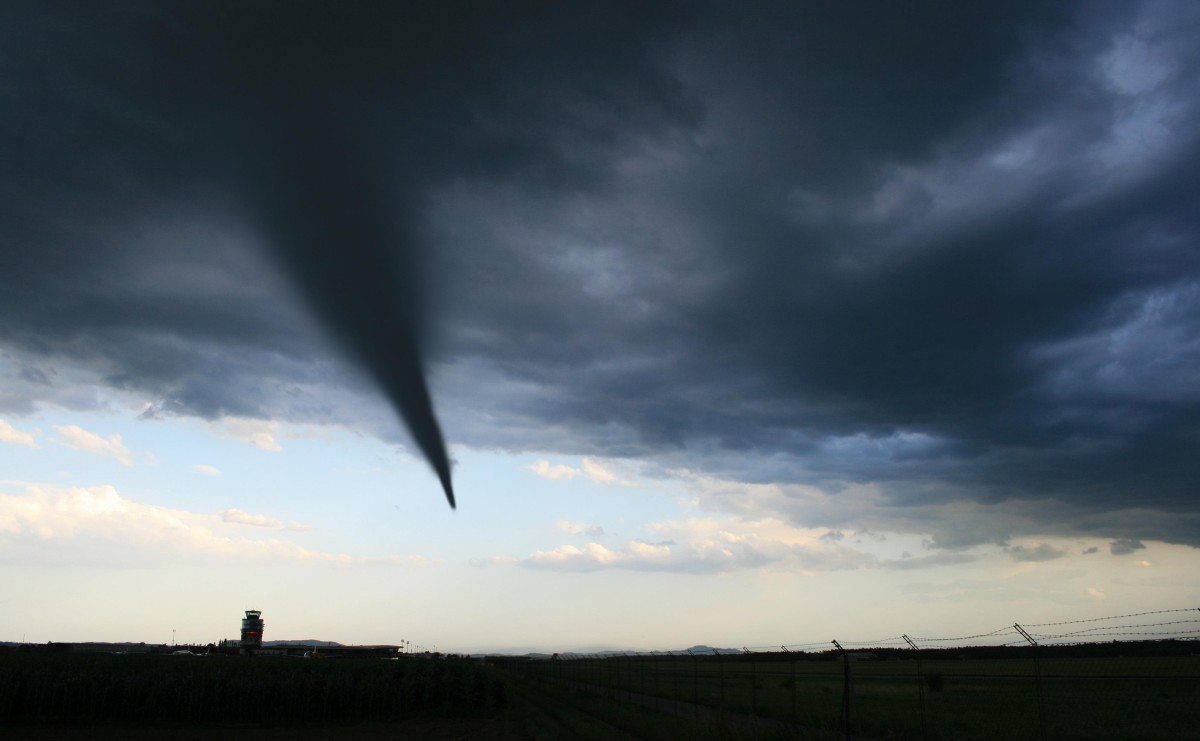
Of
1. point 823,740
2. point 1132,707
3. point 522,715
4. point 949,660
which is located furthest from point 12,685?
point 949,660

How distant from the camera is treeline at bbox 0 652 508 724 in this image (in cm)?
3916

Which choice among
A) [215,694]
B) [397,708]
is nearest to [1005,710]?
[397,708]

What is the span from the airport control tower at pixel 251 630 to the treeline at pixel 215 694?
4821 inches

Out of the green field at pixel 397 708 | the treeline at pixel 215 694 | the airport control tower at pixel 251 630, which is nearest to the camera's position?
the green field at pixel 397 708

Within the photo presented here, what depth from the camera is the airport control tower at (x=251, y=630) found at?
511 feet

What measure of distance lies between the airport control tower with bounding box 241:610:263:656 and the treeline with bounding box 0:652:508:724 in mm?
122456

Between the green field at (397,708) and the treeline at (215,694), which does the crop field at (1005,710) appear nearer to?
the green field at (397,708)

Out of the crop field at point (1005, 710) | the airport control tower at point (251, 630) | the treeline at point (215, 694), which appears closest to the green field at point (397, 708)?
the treeline at point (215, 694)

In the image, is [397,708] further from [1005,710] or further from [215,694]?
[1005,710]

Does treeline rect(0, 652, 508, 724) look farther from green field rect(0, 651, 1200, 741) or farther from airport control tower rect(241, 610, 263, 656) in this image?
airport control tower rect(241, 610, 263, 656)

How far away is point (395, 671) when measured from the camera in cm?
4681

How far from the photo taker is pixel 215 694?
3962 centimetres

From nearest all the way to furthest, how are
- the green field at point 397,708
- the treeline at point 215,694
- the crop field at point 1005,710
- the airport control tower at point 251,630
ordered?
the crop field at point 1005,710
the green field at point 397,708
the treeline at point 215,694
the airport control tower at point 251,630

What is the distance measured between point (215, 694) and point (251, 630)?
435 feet
